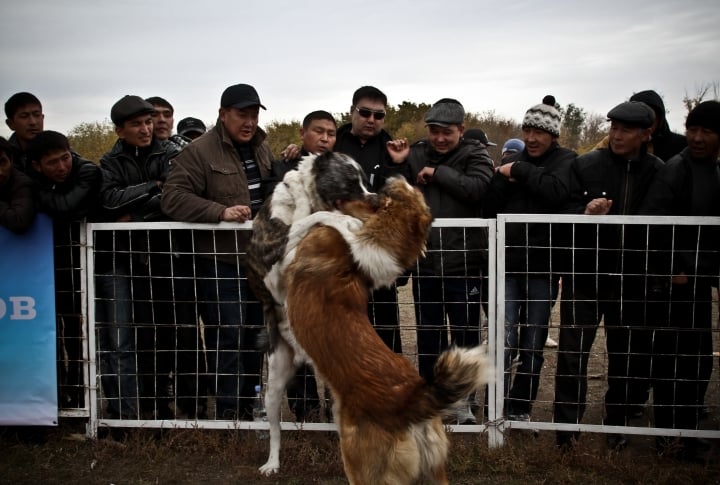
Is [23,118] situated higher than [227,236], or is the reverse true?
[23,118]

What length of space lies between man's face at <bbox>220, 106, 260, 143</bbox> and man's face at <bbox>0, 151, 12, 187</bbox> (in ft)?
5.22

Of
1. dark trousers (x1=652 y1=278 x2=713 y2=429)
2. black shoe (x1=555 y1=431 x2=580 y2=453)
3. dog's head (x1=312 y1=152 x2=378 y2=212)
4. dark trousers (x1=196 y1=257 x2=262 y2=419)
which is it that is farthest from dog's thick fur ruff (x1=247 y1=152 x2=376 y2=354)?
dark trousers (x1=652 y1=278 x2=713 y2=429)

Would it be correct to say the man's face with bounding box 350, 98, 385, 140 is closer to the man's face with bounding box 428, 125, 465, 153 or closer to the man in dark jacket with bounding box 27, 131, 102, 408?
the man's face with bounding box 428, 125, 465, 153

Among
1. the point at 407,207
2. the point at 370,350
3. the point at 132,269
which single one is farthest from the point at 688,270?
the point at 132,269

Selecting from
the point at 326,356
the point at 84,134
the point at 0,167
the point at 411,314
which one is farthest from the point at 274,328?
the point at 84,134

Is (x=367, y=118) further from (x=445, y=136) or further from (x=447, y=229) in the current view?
(x=447, y=229)

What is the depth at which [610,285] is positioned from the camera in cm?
424

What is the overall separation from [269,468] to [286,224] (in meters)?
1.73

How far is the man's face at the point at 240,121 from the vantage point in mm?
4488

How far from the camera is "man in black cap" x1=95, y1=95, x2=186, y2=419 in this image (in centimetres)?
449

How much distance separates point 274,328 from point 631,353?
8.32 ft

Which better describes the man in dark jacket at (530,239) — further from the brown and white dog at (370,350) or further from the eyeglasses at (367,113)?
the brown and white dog at (370,350)

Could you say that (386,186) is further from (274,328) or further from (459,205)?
(459,205)

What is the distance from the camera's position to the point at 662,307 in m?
4.22
